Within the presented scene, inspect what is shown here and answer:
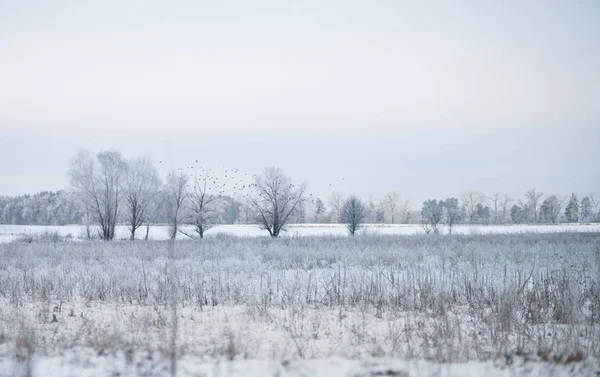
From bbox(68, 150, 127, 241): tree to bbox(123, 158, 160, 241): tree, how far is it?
3.24 ft

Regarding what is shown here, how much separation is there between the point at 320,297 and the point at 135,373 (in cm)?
435

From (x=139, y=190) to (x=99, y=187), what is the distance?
3.78 metres

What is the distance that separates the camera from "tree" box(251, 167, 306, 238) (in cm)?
3922

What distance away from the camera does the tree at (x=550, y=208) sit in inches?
4063

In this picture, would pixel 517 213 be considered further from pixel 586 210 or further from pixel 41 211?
pixel 41 211

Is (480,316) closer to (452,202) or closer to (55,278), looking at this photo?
(55,278)

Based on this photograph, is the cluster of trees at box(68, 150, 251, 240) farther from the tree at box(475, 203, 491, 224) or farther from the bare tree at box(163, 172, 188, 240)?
the tree at box(475, 203, 491, 224)

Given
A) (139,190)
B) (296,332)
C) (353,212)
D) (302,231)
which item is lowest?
(302,231)

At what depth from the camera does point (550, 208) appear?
10481cm

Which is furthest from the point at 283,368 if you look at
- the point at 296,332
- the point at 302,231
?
the point at 302,231

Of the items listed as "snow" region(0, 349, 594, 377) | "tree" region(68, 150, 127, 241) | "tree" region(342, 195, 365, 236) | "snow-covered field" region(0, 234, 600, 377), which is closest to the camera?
"snow" region(0, 349, 594, 377)

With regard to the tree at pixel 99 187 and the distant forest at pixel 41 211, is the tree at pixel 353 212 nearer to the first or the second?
the tree at pixel 99 187

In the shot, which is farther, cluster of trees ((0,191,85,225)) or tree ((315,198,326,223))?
tree ((315,198,326,223))

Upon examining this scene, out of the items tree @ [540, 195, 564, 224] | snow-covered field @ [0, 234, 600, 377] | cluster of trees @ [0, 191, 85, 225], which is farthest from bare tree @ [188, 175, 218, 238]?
tree @ [540, 195, 564, 224]
